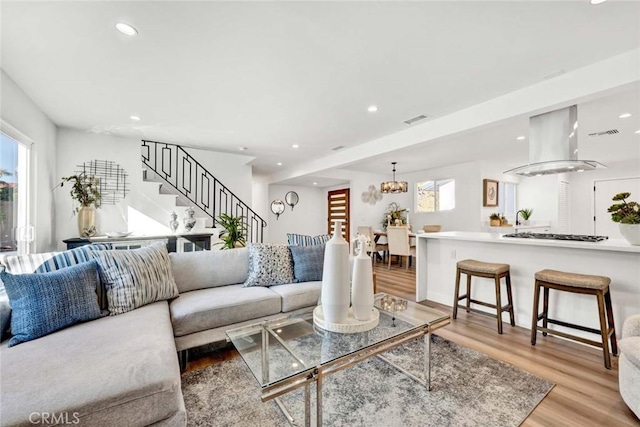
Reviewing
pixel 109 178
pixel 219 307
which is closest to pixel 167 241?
pixel 109 178

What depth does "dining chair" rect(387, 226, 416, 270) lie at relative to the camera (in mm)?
5691

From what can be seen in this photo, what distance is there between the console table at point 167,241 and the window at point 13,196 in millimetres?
932

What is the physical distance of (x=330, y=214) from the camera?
9.26 metres

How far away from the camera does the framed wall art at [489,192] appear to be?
6145 millimetres

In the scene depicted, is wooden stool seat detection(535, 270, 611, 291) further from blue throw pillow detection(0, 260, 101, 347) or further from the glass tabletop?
blue throw pillow detection(0, 260, 101, 347)

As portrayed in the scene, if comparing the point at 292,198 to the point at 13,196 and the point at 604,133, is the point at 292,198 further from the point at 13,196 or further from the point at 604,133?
the point at 604,133

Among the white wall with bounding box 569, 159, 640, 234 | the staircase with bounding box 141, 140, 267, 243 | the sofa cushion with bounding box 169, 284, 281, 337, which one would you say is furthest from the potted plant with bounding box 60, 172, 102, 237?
the white wall with bounding box 569, 159, 640, 234

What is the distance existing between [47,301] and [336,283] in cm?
171

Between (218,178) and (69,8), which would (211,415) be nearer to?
(69,8)

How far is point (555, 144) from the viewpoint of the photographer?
281cm

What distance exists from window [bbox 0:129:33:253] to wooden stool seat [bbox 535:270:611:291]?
4.70 meters

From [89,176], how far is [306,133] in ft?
→ 11.3

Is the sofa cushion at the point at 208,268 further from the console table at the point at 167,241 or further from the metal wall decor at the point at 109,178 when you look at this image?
the metal wall decor at the point at 109,178

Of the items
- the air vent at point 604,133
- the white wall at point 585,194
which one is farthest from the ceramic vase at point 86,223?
the white wall at point 585,194
